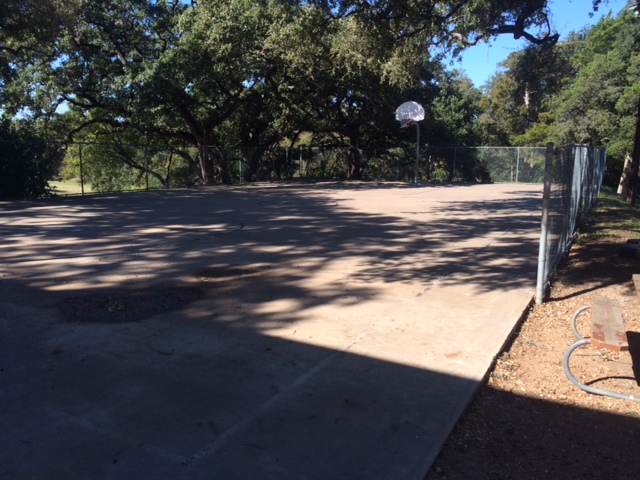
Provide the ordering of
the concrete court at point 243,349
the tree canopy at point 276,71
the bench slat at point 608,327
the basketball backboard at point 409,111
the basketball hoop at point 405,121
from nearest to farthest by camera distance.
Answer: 1. the concrete court at point 243,349
2. the bench slat at point 608,327
3. the tree canopy at point 276,71
4. the basketball backboard at point 409,111
5. the basketball hoop at point 405,121

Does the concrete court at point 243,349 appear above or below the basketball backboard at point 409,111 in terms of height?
below

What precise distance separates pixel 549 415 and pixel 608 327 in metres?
1.07

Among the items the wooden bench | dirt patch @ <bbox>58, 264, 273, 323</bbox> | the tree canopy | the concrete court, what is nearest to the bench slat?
the wooden bench

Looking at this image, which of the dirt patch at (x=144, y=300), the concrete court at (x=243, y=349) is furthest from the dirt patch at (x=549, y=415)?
the dirt patch at (x=144, y=300)

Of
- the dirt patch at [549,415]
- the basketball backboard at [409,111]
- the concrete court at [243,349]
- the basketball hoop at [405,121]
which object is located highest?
the basketball backboard at [409,111]

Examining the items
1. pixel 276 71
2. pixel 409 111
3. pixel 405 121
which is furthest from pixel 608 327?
pixel 405 121

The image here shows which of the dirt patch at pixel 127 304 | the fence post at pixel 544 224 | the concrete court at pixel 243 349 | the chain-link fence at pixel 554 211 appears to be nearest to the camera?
the concrete court at pixel 243 349

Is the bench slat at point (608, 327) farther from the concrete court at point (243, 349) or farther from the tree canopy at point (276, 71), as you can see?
the tree canopy at point (276, 71)

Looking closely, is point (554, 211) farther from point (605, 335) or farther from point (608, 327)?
point (605, 335)

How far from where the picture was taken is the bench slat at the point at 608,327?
416cm

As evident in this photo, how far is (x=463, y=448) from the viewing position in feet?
11.5

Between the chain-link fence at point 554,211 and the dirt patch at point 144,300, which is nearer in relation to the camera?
the dirt patch at point 144,300

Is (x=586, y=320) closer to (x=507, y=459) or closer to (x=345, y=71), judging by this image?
(x=507, y=459)

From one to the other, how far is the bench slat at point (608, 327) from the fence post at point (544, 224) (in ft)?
3.78
